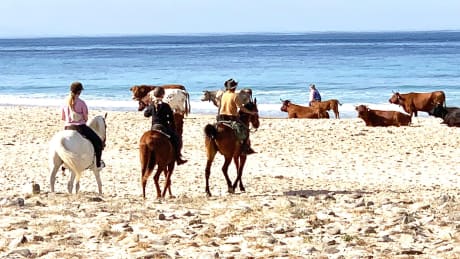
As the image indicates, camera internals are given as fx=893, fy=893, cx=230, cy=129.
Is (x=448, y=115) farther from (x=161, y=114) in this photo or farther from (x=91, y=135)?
(x=91, y=135)

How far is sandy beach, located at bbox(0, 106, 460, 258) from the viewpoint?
322 inches

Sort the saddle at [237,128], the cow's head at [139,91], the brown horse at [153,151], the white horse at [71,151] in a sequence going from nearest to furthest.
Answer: the white horse at [71,151] < the brown horse at [153,151] < the saddle at [237,128] < the cow's head at [139,91]

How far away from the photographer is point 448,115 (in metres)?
25.1

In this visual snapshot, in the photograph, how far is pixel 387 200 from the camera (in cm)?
1104

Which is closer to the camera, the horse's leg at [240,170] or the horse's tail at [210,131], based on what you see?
the horse's tail at [210,131]

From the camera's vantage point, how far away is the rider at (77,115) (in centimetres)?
1198

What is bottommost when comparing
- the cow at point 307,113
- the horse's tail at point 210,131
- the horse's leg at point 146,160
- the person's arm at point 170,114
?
the cow at point 307,113

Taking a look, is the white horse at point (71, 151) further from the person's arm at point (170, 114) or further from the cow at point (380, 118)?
the cow at point (380, 118)

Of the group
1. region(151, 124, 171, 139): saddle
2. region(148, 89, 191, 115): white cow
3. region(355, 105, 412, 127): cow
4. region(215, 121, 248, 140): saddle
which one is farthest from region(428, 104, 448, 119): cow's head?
region(151, 124, 171, 139): saddle

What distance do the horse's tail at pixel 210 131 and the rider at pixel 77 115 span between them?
1528mm

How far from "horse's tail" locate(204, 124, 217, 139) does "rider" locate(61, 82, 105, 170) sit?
1528 millimetres

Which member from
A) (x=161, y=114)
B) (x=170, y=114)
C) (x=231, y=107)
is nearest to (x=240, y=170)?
(x=231, y=107)

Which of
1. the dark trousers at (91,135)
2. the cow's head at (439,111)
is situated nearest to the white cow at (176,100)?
the dark trousers at (91,135)

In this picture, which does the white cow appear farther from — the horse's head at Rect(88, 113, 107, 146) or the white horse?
the white horse
